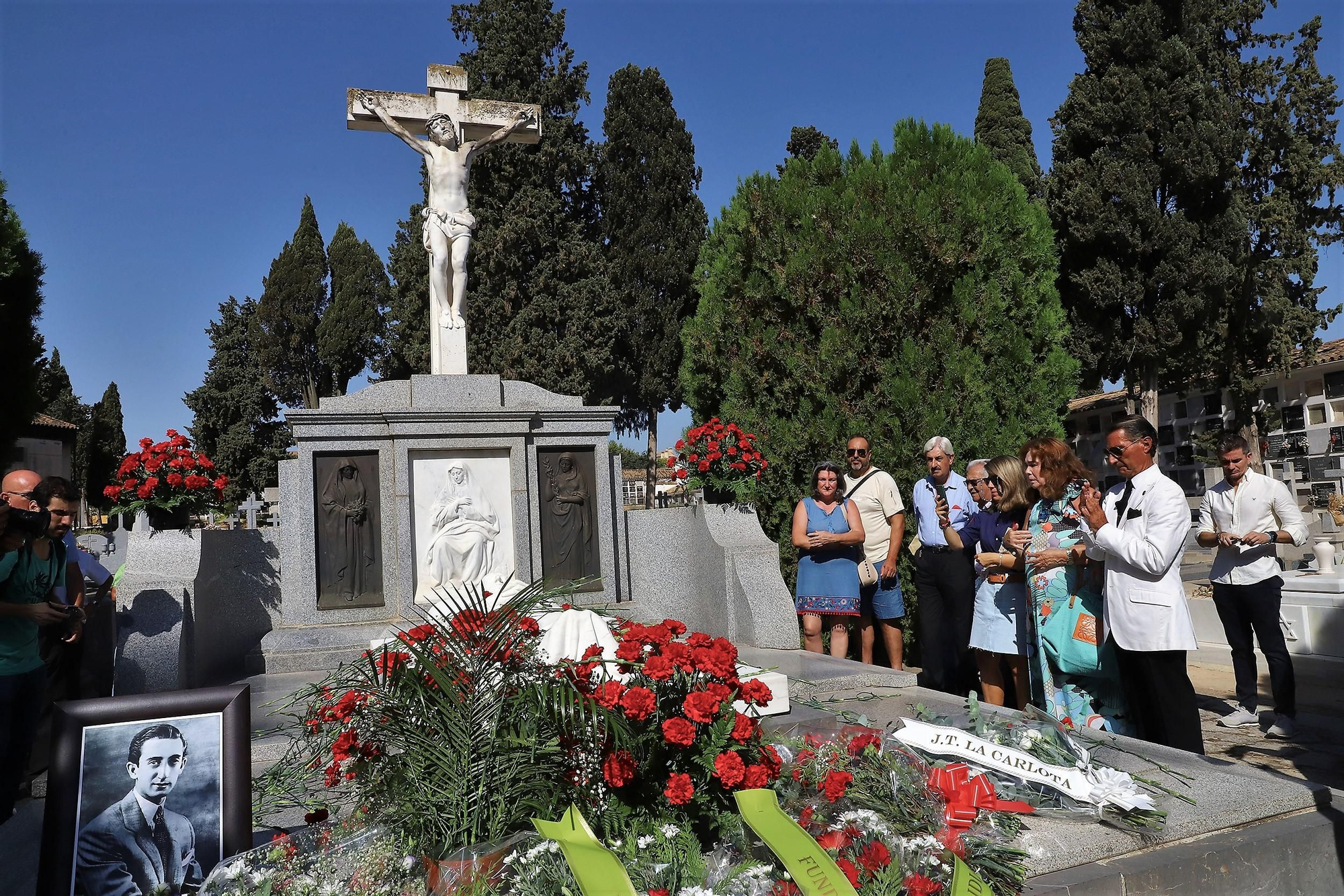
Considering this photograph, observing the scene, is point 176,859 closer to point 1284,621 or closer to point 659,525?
point 659,525

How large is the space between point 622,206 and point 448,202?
1795cm

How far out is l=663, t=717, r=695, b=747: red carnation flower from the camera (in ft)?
7.18

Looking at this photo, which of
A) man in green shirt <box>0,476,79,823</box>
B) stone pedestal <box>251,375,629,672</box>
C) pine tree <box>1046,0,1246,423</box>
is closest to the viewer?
man in green shirt <box>0,476,79,823</box>

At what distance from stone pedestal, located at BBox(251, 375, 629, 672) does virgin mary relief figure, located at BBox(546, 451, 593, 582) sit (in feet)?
0.16

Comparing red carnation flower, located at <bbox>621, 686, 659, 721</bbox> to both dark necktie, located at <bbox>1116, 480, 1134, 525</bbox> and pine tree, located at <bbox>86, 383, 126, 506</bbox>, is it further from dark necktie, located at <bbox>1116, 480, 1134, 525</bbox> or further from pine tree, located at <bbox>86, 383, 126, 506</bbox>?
pine tree, located at <bbox>86, 383, 126, 506</bbox>

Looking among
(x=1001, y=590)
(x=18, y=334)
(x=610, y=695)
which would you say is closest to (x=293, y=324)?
(x=18, y=334)

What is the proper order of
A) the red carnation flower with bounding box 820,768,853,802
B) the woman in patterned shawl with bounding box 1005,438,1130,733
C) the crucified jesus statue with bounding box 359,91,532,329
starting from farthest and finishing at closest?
1. the crucified jesus statue with bounding box 359,91,532,329
2. the woman in patterned shawl with bounding box 1005,438,1130,733
3. the red carnation flower with bounding box 820,768,853,802

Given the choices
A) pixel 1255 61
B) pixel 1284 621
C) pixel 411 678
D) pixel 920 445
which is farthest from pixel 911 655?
pixel 1255 61

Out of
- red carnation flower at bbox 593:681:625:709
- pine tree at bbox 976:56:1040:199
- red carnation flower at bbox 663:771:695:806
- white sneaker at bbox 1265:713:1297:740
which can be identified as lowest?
white sneaker at bbox 1265:713:1297:740

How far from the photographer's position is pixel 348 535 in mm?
6473

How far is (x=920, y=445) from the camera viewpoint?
24.6 feet

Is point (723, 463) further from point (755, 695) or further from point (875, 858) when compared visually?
point (875, 858)

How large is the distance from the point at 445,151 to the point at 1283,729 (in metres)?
7.03

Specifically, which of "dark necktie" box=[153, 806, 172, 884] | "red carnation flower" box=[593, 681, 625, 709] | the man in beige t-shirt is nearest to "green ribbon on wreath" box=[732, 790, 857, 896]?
"red carnation flower" box=[593, 681, 625, 709]
